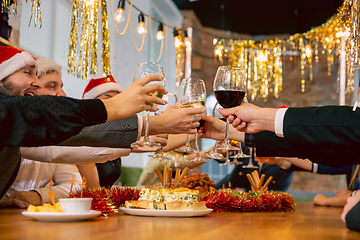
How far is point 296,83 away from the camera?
7.01 metres

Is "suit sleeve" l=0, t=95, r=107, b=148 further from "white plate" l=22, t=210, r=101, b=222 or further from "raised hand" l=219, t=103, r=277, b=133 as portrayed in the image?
"raised hand" l=219, t=103, r=277, b=133

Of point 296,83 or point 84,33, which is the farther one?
point 296,83

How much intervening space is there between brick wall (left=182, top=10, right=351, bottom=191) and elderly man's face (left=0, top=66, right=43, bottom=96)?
16.5 feet

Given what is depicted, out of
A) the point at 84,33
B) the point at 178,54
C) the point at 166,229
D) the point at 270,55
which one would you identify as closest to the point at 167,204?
the point at 166,229

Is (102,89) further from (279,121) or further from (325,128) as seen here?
(325,128)

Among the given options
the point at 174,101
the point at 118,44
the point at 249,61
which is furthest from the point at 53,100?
the point at 249,61

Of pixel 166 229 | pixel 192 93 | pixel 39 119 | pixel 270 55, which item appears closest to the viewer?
pixel 166 229

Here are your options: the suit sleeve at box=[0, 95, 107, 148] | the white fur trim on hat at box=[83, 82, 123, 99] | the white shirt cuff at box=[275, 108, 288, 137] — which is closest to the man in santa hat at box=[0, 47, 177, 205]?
the suit sleeve at box=[0, 95, 107, 148]

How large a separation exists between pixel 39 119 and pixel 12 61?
35.0 inches

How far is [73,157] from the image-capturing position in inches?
55.1

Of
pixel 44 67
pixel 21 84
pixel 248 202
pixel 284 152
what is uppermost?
pixel 44 67

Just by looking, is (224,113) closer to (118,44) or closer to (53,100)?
(53,100)

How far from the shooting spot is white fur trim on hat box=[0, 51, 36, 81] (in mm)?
1517

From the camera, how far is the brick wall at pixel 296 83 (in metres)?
6.51
